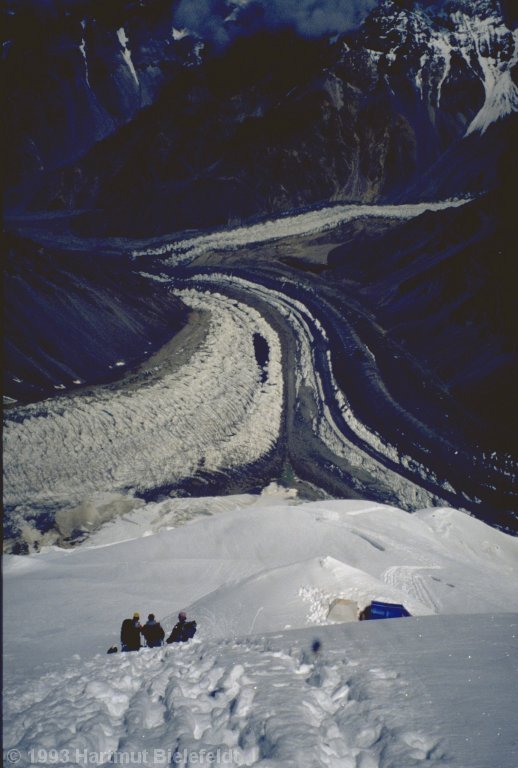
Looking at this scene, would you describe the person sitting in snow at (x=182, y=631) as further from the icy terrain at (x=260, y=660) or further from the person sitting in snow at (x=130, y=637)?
the person sitting in snow at (x=130, y=637)

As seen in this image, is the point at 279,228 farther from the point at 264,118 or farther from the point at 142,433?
the point at 142,433

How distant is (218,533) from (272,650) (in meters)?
4.29

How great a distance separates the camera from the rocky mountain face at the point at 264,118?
3981 cm

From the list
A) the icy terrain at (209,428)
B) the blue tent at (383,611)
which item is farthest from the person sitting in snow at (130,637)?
the icy terrain at (209,428)

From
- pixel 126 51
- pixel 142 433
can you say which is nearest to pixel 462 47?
pixel 126 51

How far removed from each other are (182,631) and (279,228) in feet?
107

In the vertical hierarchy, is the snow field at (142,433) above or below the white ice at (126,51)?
below

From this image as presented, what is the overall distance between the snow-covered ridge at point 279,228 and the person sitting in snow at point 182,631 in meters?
28.6

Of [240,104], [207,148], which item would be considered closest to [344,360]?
[207,148]

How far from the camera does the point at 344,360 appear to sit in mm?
19594

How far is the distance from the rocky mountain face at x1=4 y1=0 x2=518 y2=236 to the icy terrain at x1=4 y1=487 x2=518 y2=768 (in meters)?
32.5

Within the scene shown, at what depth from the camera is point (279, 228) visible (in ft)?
119

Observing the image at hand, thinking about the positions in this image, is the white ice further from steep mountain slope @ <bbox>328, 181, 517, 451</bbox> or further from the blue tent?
the blue tent

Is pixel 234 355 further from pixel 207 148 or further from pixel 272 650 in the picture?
pixel 207 148
